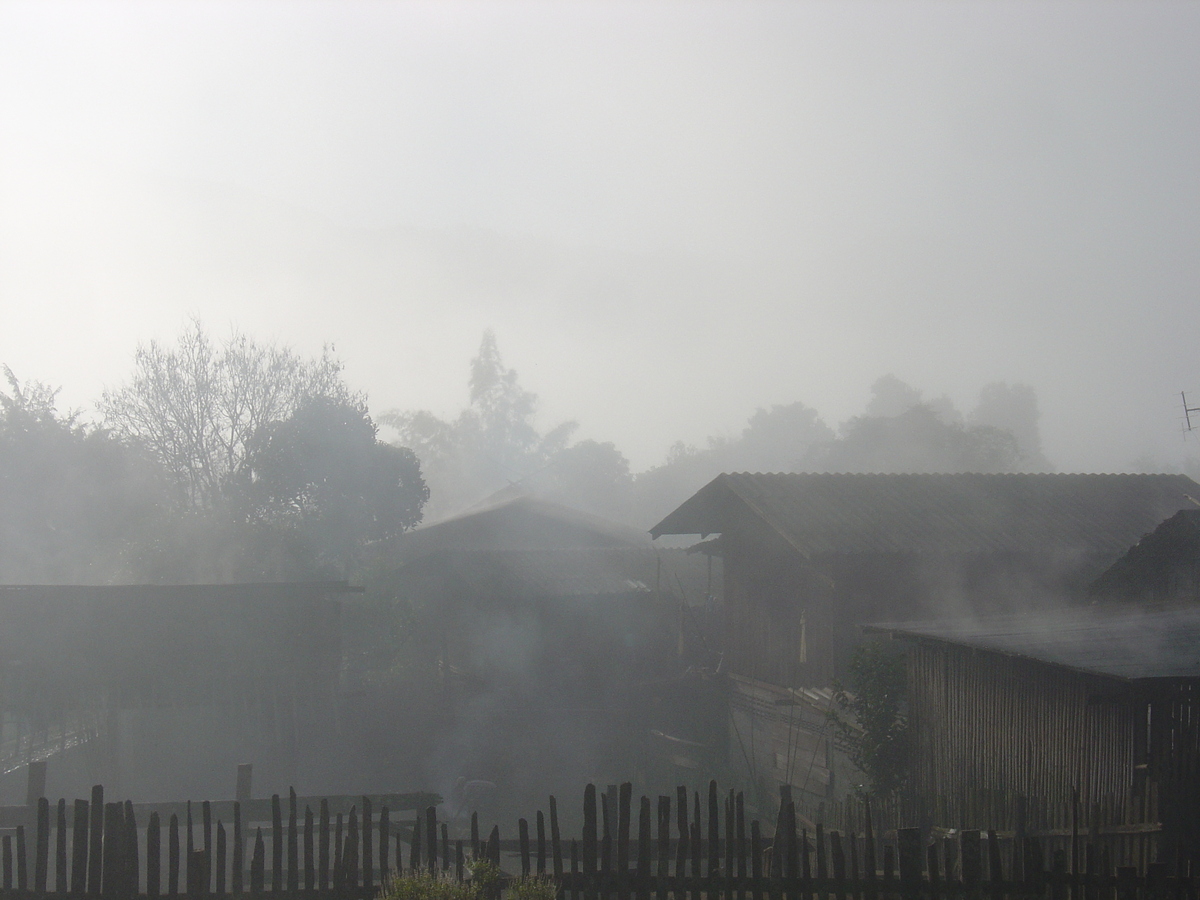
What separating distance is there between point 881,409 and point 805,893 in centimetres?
10123

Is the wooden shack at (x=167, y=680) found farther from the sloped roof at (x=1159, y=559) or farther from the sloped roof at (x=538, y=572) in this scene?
the sloped roof at (x=1159, y=559)

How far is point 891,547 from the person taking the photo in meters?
18.8

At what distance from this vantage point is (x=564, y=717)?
2247 cm

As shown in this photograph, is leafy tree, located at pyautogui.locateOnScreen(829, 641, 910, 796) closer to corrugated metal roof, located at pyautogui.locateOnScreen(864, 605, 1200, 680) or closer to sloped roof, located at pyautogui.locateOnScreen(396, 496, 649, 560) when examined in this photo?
corrugated metal roof, located at pyautogui.locateOnScreen(864, 605, 1200, 680)

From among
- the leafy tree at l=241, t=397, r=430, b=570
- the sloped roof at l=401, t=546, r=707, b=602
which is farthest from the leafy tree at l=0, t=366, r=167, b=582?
the sloped roof at l=401, t=546, r=707, b=602

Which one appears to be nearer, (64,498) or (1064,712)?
(1064,712)

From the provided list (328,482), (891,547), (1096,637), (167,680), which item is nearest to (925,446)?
(328,482)

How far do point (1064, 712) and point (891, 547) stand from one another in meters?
7.29

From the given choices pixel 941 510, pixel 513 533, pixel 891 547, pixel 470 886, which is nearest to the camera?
pixel 470 886

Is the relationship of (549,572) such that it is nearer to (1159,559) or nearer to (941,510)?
(941,510)

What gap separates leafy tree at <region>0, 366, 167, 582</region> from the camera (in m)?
37.8

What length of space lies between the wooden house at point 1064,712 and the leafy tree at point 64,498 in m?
32.0

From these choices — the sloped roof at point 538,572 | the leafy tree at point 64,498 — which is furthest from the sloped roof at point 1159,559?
the leafy tree at point 64,498

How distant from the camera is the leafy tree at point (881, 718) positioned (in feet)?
50.4
